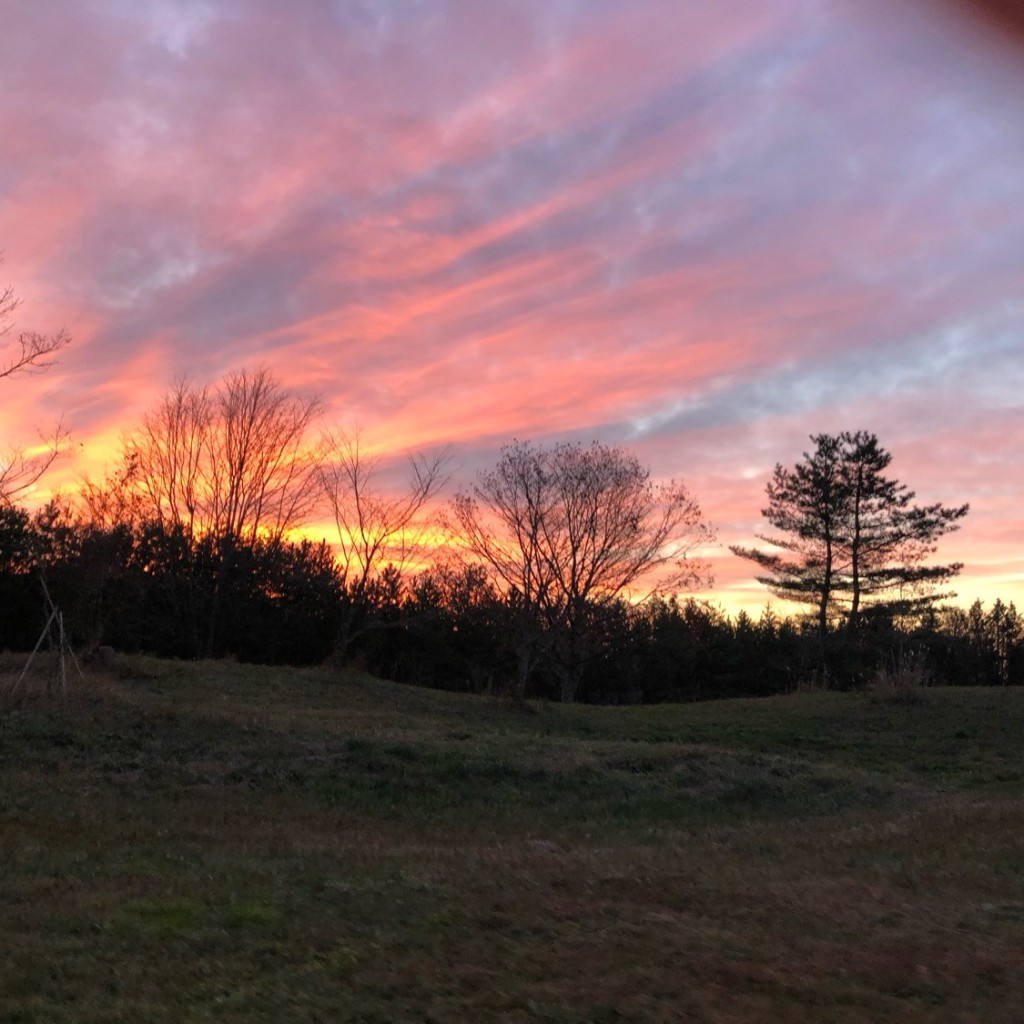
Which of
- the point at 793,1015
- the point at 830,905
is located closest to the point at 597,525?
the point at 830,905

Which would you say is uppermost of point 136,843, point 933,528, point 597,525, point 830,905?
point 933,528

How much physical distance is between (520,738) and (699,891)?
1103cm

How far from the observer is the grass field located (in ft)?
15.8

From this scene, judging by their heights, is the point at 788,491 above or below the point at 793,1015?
above

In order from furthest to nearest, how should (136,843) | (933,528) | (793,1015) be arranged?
(933,528), (136,843), (793,1015)

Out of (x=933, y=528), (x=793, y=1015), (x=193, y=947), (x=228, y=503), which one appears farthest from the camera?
(x=933, y=528)

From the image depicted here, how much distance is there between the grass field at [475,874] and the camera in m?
4.83

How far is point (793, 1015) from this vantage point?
4.41 metres

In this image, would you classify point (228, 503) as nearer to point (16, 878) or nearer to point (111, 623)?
point (111, 623)

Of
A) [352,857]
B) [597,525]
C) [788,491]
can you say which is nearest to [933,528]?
[788,491]

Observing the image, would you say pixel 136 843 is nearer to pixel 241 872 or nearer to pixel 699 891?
pixel 241 872

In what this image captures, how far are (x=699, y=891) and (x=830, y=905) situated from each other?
2.93ft

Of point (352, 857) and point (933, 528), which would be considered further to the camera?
point (933, 528)

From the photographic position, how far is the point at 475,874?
306 inches
